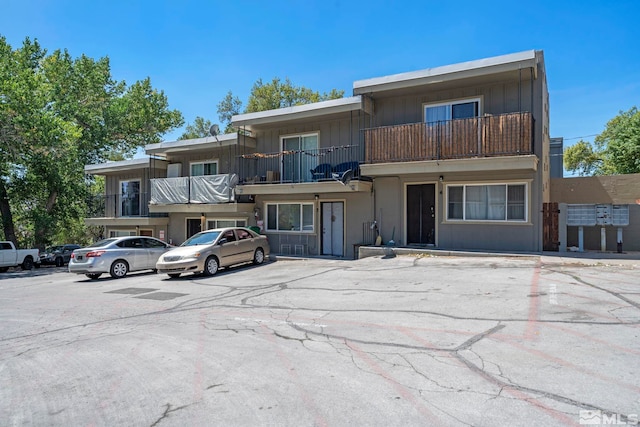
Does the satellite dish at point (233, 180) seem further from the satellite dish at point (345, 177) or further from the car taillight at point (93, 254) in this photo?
the car taillight at point (93, 254)

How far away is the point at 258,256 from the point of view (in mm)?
15953

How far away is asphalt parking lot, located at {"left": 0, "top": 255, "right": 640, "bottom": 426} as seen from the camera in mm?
3865

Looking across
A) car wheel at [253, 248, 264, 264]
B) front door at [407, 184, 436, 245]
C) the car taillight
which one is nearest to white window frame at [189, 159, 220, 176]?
car wheel at [253, 248, 264, 264]

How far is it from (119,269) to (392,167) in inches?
399

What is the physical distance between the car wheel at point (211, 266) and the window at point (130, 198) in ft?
42.0

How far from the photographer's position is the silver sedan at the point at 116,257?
48.6 feet

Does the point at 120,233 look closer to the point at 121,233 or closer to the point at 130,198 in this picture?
the point at 121,233

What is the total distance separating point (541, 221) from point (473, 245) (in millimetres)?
2178

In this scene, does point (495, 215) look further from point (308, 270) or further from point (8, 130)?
point (8, 130)

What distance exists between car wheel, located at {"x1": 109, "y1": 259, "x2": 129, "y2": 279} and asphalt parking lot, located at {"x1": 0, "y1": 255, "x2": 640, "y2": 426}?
4956 millimetres

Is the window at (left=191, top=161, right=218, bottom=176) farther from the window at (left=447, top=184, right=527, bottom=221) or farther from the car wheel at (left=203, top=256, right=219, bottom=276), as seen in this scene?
the window at (left=447, top=184, right=527, bottom=221)

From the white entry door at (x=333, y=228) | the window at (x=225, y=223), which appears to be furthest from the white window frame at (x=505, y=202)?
the window at (x=225, y=223)

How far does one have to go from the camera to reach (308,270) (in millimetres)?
13641

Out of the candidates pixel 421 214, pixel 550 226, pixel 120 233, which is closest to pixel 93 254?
pixel 421 214
